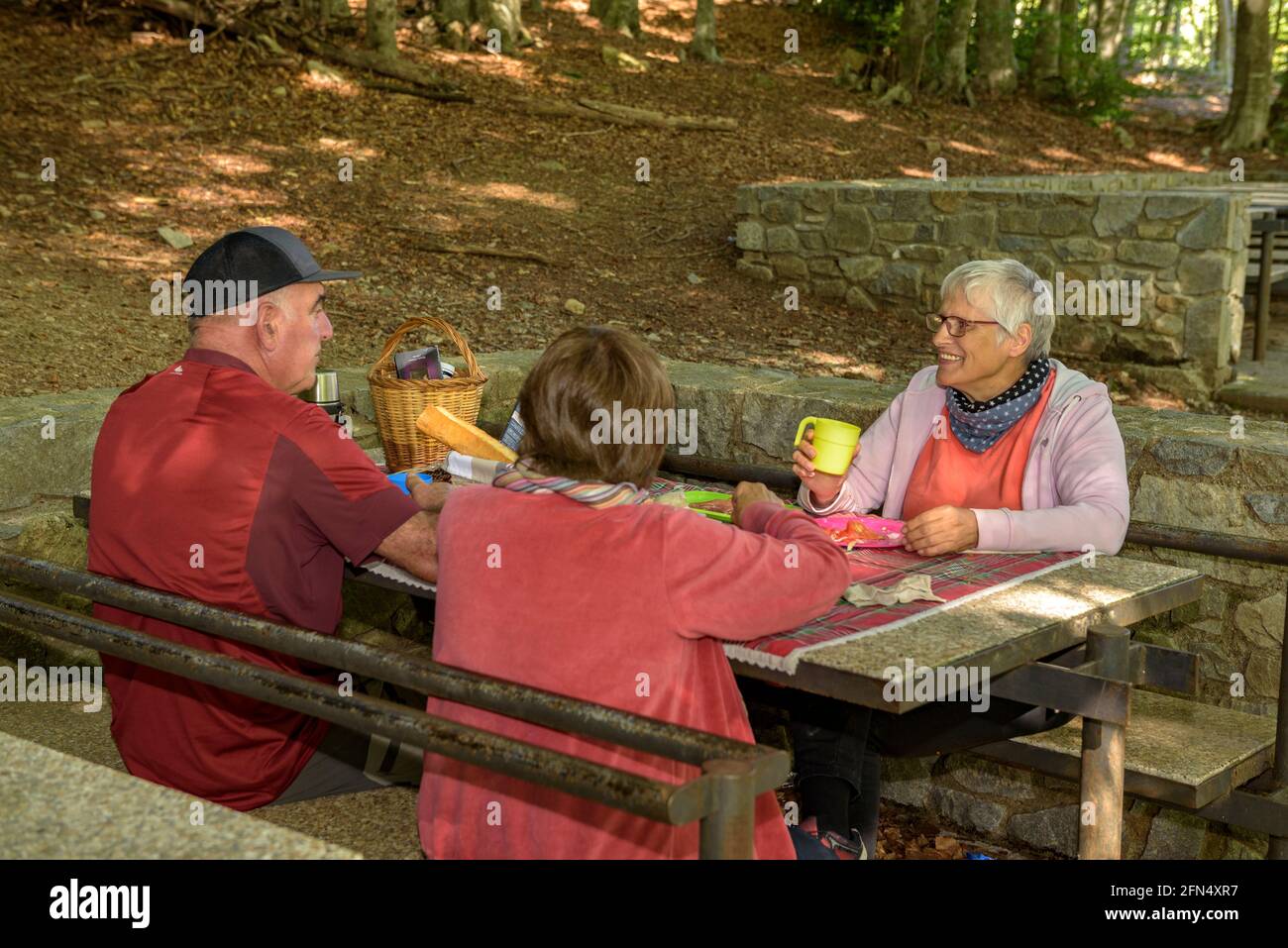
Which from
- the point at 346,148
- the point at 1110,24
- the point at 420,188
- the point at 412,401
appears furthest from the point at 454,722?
the point at 1110,24

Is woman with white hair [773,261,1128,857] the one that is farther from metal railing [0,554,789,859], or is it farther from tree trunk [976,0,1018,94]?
tree trunk [976,0,1018,94]

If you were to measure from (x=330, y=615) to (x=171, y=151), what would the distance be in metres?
8.90

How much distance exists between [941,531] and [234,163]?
9242 millimetres

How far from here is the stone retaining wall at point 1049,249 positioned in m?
8.27

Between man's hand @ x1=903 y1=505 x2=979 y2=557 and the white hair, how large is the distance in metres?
0.60

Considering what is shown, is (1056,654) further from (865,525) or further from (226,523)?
(226,523)

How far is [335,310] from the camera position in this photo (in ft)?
28.2

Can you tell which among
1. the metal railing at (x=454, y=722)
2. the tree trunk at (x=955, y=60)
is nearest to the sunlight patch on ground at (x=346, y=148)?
the tree trunk at (x=955, y=60)

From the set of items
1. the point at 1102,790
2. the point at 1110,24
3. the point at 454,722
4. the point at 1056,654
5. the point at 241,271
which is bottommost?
the point at 1102,790

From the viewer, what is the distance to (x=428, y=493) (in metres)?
3.21

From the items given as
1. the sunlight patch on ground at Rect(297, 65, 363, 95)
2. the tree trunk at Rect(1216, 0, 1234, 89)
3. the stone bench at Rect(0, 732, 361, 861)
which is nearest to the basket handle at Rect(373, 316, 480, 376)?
the stone bench at Rect(0, 732, 361, 861)

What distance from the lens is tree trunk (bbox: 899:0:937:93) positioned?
1708 centimetres

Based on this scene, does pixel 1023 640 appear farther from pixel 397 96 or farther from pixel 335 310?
pixel 397 96

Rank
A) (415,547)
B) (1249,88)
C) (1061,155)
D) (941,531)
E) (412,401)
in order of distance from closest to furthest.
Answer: (415,547) < (941,531) < (412,401) < (1061,155) < (1249,88)
